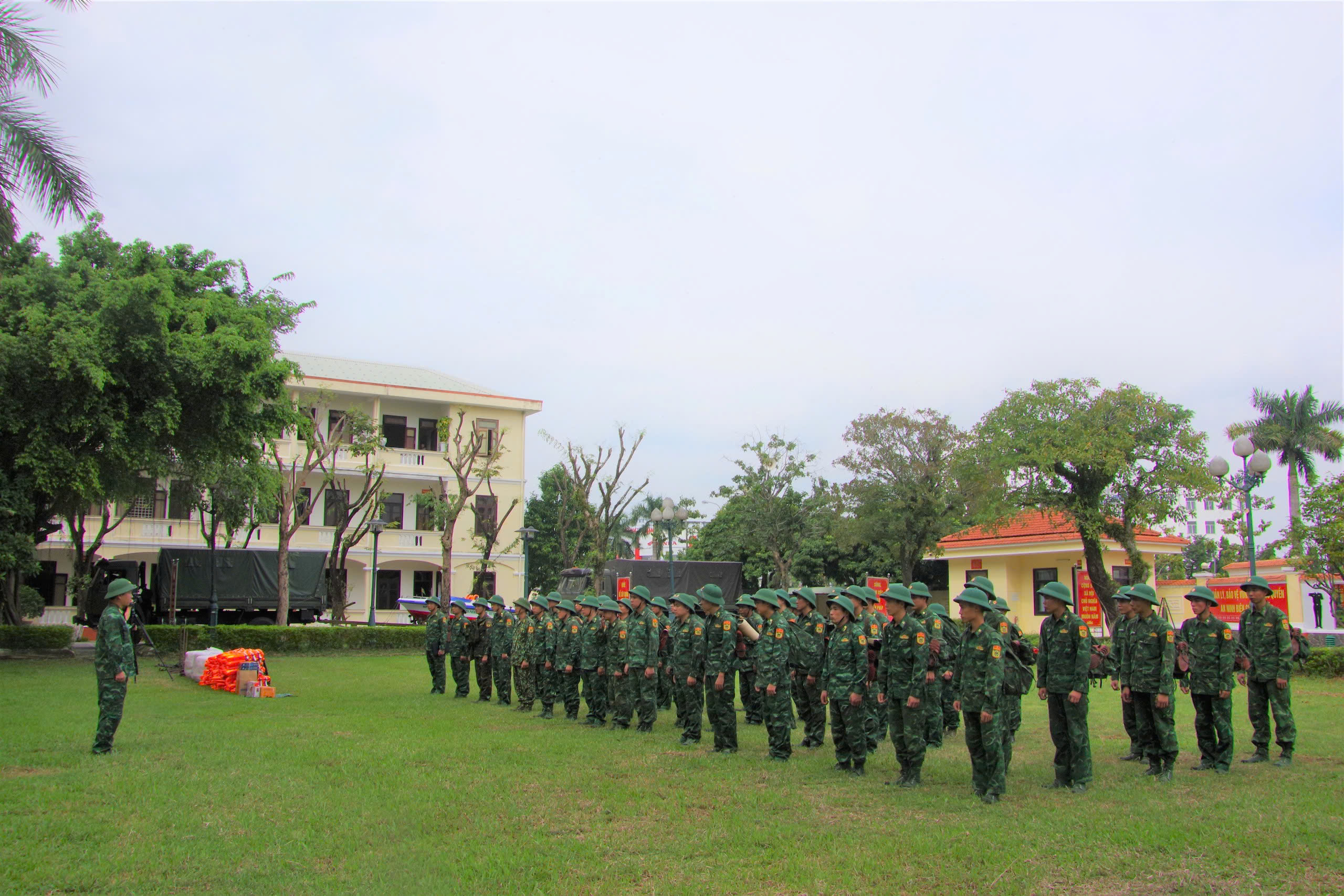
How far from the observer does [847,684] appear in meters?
9.51

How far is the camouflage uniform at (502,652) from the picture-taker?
627 inches

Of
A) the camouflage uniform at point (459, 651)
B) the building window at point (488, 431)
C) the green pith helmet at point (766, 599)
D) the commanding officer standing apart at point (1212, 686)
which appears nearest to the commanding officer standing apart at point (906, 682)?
the green pith helmet at point (766, 599)

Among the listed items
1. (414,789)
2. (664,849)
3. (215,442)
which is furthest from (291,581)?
(664,849)

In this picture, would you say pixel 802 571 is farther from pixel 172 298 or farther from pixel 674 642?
pixel 674 642

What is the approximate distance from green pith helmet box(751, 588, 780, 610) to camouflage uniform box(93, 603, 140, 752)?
6697 millimetres

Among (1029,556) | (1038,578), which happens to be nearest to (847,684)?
(1029,556)

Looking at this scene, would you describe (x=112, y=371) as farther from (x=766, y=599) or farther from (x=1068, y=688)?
(x=1068, y=688)

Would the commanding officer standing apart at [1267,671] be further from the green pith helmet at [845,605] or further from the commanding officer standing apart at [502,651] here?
the commanding officer standing apart at [502,651]

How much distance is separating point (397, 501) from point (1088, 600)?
92.3 feet

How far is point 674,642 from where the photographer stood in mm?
11969

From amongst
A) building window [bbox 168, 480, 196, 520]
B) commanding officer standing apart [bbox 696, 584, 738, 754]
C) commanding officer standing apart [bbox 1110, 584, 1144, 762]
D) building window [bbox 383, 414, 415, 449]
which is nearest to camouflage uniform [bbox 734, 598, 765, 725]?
commanding officer standing apart [bbox 696, 584, 738, 754]

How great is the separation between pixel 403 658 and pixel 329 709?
11.9 m

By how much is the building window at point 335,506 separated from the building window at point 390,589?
3187 mm

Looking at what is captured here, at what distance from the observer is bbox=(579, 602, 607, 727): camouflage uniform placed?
13336mm
